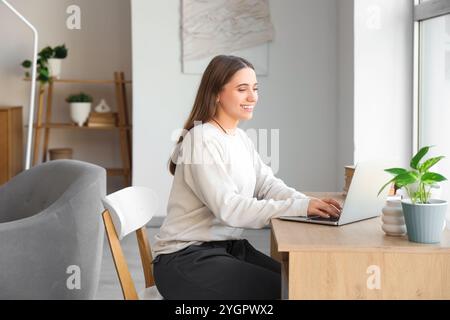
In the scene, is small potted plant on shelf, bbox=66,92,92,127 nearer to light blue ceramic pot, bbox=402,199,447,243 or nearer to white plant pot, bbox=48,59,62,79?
white plant pot, bbox=48,59,62,79

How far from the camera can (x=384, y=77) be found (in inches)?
189

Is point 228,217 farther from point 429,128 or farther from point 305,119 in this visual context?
point 305,119

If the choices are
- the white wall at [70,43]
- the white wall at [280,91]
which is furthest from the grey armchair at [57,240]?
the white wall at [70,43]

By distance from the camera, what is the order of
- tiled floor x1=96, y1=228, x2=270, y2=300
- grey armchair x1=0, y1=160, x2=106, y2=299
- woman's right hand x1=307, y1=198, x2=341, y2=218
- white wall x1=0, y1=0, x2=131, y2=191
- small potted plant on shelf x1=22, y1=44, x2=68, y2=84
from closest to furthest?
woman's right hand x1=307, y1=198, x2=341, y2=218
grey armchair x1=0, y1=160, x2=106, y2=299
tiled floor x1=96, y1=228, x2=270, y2=300
small potted plant on shelf x1=22, y1=44, x2=68, y2=84
white wall x1=0, y1=0, x2=131, y2=191

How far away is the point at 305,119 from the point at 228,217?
11.4 feet

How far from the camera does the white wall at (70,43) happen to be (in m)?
6.81

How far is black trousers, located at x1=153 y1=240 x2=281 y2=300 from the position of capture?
2461mm

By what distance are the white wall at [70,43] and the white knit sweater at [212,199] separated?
4284mm

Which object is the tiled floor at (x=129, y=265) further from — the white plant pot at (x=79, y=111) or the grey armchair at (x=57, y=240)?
the white plant pot at (x=79, y=111)

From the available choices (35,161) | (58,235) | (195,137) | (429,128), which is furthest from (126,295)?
(35,161)

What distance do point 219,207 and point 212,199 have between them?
0.12 feet

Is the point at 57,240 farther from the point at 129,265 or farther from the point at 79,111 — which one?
the point at 79,111

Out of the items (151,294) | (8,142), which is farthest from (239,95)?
(8,142)

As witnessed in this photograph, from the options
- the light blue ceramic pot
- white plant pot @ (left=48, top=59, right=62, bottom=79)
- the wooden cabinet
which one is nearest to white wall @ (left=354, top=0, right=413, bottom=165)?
the light blue ceramic pot
